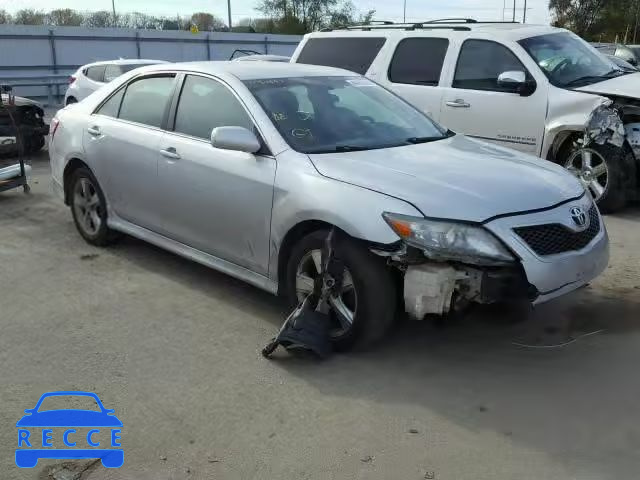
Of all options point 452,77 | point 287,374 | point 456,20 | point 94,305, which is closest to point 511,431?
point 287,374

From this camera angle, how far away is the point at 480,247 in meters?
3.55

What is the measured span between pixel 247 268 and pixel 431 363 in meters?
1.37

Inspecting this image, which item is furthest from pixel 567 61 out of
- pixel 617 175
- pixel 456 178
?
pixel 456 178

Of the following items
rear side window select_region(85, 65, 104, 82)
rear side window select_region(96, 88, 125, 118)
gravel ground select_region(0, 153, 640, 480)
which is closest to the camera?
gravel ground select_region(0, 153, 640, 480)

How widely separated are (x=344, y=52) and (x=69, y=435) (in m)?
6.60

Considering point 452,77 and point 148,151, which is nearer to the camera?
point 148,151

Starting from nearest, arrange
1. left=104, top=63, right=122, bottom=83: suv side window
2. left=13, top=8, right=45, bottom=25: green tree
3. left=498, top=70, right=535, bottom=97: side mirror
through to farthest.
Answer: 1. left=498, top=70, right=535, bottom=97: side mirror
2. left=104, top=63, right=122, bottom=83: suv side window
3. left=13, top=8, right=45, bottom=25: green tree

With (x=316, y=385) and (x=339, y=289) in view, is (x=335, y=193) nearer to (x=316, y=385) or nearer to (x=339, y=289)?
(x=339, y=289)

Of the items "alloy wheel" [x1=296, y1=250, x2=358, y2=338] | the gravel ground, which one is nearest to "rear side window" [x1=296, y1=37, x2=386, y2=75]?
the gravel ground

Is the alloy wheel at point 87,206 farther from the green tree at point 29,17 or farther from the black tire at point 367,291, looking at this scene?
the green tree at point 29,17

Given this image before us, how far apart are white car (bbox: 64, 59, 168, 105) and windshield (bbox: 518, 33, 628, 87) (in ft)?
29.7

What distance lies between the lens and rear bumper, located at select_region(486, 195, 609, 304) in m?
3.58

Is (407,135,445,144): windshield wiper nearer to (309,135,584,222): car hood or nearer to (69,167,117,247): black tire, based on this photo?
(309,135,584,222): car hood

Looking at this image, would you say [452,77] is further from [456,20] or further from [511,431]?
[511,431]
